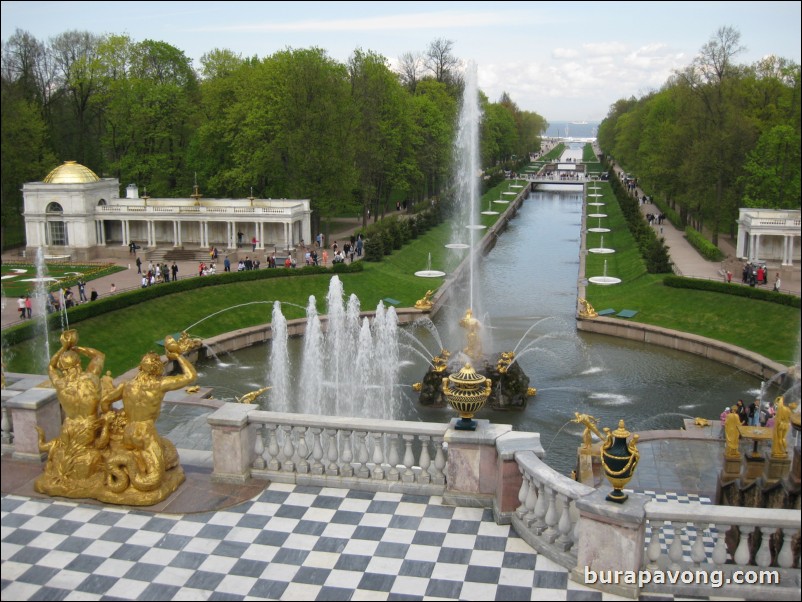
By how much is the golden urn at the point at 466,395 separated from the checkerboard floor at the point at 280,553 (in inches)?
52.1

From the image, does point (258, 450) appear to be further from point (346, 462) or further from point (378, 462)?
point (378, 462)

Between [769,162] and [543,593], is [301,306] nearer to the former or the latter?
[769,162]

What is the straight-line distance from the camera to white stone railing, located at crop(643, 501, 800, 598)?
10109 millimetres

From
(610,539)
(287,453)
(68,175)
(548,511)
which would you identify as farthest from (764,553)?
(68,175)

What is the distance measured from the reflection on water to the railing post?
12.5 metres

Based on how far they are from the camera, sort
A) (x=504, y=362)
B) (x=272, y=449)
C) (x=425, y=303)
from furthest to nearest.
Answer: (x=425, y=303) < (x=504, y=362) < (x=272, y=449)

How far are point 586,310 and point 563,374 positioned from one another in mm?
9657

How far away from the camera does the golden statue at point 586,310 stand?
4281 centimetres

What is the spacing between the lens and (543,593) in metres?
10.5

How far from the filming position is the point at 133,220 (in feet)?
210

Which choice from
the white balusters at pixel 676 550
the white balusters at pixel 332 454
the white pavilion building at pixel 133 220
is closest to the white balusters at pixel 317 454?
the white balusters at pixel 332 454

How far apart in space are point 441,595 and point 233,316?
34.8 meters

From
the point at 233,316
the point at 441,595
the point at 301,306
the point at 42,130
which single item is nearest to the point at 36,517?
the point at 441,595

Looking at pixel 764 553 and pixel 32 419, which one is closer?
pixel 764 553
